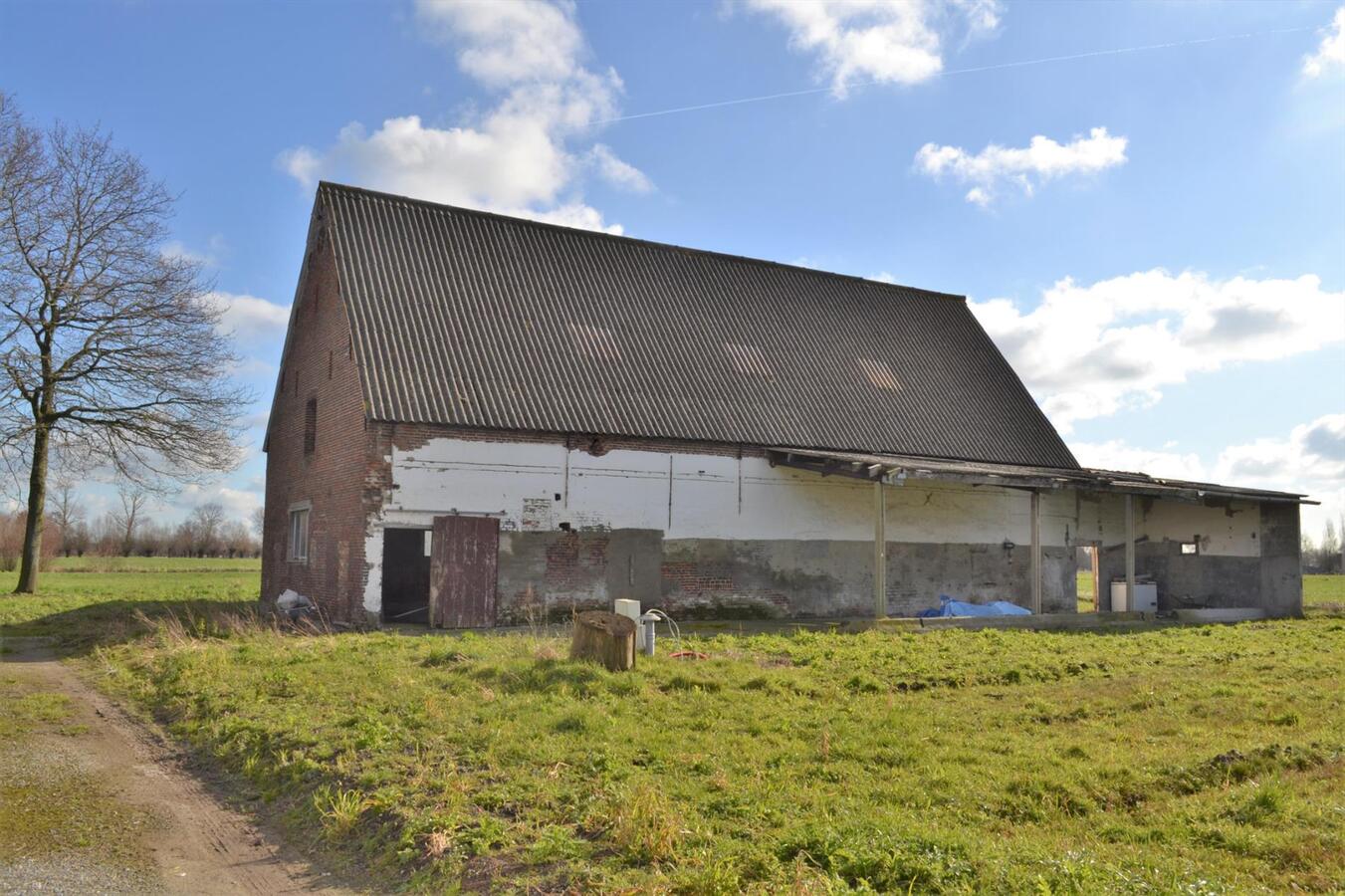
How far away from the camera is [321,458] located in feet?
64.4

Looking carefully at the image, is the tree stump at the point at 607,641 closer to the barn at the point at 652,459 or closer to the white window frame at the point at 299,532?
the barn at the point at 652,459

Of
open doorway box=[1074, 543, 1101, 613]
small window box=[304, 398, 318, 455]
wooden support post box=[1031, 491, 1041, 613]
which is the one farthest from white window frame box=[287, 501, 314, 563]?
open doorway box=[1074, 543, 1101, 613]

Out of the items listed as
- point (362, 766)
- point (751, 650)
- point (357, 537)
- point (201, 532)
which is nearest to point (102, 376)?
point (357, 537)

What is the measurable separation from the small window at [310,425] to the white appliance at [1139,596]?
61.3ft

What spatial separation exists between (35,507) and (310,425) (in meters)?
9.89

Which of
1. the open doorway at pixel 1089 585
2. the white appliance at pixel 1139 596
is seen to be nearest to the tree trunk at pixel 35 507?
the open doorway at pixel 1089 585

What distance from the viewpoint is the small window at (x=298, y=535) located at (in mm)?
20516

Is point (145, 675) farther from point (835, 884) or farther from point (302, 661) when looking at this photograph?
point (835, 884)

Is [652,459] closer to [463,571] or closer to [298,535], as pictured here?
[463,571]

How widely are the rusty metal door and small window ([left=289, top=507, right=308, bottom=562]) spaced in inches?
199

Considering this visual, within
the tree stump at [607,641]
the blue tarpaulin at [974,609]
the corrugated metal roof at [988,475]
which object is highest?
the corrugated metal roof at [988,475]

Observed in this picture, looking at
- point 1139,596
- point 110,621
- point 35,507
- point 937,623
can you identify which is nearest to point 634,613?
point 937,623

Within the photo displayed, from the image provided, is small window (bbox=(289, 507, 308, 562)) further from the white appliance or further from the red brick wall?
the white appliance

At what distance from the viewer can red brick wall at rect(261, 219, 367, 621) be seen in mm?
17297
